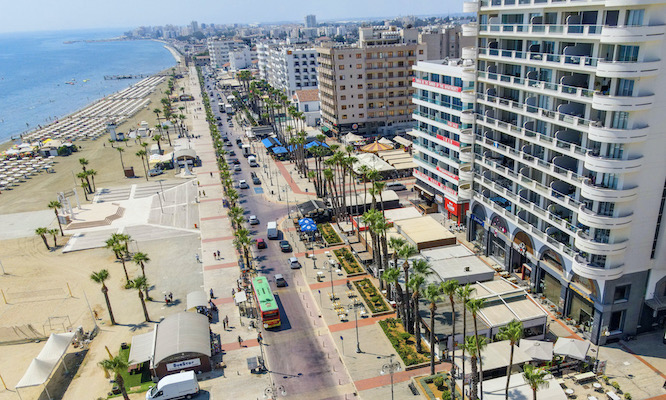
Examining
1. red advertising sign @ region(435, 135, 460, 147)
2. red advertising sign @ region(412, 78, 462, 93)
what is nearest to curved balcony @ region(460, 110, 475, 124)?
red advertising sign @ region(412, 78, 462, 93)

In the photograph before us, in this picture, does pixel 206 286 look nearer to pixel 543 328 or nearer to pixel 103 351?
pixel 103 351

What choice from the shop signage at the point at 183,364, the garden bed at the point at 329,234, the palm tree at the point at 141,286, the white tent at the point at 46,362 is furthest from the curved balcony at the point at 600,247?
the white tent at the point at 46,362

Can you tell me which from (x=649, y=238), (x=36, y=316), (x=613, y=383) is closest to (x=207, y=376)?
(x=36, y=316)

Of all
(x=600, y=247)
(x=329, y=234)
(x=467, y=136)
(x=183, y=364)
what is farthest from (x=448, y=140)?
(x=183, y=364)

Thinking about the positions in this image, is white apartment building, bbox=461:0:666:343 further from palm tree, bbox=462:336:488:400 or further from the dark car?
the dark car

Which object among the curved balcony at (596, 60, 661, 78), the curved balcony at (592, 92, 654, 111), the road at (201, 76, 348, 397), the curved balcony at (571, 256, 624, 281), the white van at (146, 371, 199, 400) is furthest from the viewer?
the road at (201, 76, 348, 397)

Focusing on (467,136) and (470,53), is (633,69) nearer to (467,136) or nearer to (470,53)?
(470,53)

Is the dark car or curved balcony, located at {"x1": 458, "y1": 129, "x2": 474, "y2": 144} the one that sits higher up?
curved balcony, located at {"x1": 458, "y1": 129, "x2": 474, "y2": 144}
